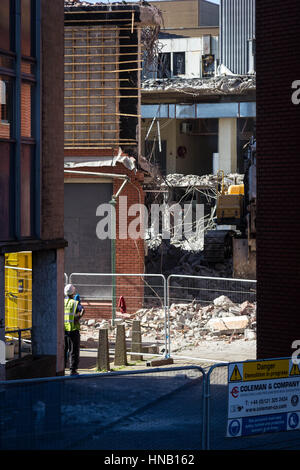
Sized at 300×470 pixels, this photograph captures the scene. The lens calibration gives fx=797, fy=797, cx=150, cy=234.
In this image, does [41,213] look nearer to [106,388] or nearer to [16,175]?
[16,175]

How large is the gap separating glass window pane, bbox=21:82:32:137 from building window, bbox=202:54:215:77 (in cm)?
4574

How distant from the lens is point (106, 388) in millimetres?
8617

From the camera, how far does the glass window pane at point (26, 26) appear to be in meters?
13.5

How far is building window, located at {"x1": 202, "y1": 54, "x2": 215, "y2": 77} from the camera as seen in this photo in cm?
5853

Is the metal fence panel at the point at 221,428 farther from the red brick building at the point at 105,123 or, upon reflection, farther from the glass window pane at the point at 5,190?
the red brick building at the point at 105,123

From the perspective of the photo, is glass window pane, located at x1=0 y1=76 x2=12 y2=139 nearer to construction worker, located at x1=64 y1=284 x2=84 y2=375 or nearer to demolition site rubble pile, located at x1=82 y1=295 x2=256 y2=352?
construction worker, located at x1=64 y1=284 x2=84 y2=375

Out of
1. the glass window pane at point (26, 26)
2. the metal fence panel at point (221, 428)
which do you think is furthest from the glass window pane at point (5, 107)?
the metal fence panel at point (221, 428)

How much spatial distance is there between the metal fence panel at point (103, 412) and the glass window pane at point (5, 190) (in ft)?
15.4

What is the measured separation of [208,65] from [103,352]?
45.4 m

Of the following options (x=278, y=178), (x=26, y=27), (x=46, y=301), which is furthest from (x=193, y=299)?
(x=26, y=27)

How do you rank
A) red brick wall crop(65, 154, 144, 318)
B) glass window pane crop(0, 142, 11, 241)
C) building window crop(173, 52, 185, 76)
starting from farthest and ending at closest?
building window crop(173, 52, 185, 76)
red brick wall crop(65, 154, 144, 318)
glass window pane crop(0, 142, 11, 241)

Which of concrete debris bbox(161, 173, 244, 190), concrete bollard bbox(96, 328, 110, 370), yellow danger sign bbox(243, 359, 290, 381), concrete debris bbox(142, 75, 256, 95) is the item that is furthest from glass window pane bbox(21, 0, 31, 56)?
concrete debris bbox(161, 173, 244, 190)

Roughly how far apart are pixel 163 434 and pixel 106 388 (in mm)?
793

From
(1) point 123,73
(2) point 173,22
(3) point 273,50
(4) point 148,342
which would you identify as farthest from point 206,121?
(3) point 273,50
